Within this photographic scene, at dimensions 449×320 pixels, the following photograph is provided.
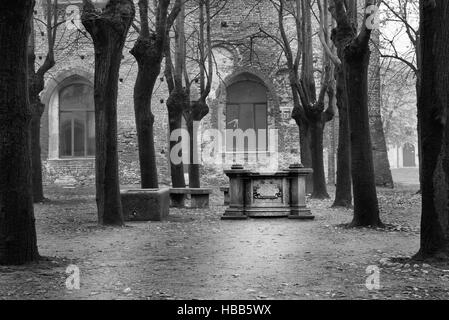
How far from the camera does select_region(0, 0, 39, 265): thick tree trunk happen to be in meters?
7.36

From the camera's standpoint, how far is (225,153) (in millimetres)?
29000

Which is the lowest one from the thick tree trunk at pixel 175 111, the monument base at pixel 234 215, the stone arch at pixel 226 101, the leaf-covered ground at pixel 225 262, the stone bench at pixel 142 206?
the leaf-covered ground at pixel 225 262

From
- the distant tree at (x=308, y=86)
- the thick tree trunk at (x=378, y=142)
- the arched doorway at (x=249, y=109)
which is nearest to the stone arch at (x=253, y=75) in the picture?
the arched doorway at (x=249, y=109)

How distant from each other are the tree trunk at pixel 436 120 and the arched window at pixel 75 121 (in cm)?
2352

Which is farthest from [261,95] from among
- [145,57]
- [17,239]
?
[17,239]

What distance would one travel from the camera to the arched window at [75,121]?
29547 millimetres

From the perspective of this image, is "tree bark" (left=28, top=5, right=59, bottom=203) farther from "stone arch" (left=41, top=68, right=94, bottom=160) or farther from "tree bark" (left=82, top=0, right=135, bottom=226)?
"stone arch" (left=41, top=68, right=94, bottom=160)

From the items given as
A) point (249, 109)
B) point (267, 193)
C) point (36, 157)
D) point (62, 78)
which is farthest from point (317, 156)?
point (62, 78)

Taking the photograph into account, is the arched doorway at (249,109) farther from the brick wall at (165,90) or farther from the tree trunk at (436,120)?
the tree trunk at (436,120)

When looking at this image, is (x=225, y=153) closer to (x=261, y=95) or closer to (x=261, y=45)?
(x=261, y=95)

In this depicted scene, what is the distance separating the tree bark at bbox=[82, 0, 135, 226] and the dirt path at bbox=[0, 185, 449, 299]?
60 cm

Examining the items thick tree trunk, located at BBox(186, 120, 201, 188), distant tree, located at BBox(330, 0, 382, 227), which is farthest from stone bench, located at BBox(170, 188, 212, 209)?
distant tree, located at BBox(330, 0, 382, 227)

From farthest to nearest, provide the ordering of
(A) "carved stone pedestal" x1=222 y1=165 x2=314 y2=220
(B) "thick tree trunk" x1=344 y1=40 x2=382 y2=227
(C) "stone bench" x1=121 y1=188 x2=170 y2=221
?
(A) "carved stone pedestal" x1=222 y1=165 x2=314 y2=220
(C) "stone bench" x1=121 y1=188 x2=170 y2=221
(B) "thick tree trunk" x1=344 y1=40 x2=382 y2=227
